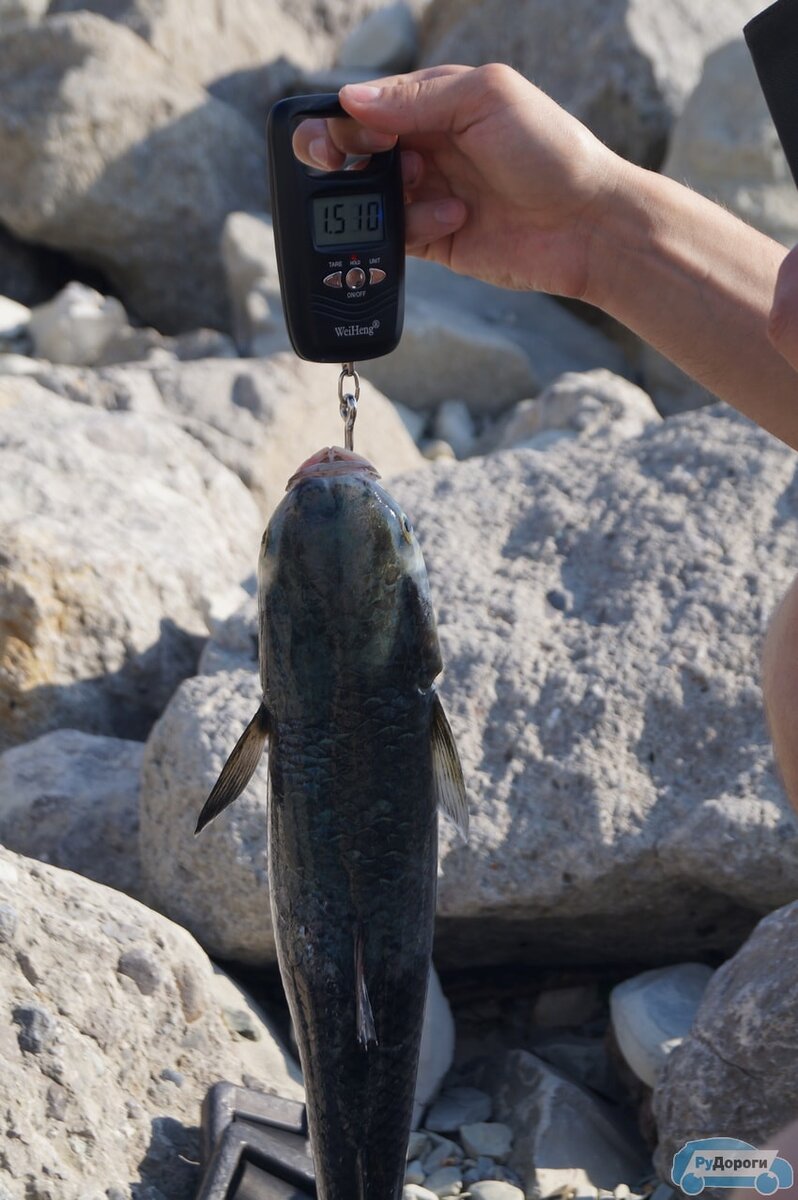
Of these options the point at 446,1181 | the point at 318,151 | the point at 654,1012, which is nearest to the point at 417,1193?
the point at 446,1181

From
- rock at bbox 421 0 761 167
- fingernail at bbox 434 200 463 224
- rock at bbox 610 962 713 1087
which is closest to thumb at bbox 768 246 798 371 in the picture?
fingernail at bbox 434 200 463 224

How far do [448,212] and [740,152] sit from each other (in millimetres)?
6367

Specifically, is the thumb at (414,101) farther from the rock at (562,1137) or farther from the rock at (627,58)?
the rock at (627,58)

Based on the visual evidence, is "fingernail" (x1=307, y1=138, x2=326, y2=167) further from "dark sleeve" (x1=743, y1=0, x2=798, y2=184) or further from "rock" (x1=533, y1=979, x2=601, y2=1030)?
"rock" (x1=533, y1=979, x2=601, y2=1030)

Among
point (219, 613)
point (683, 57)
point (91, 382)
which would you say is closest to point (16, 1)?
point (683, 57)

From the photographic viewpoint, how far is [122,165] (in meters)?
10.6

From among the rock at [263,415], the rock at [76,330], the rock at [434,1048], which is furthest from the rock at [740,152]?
the rock at [434,1048]

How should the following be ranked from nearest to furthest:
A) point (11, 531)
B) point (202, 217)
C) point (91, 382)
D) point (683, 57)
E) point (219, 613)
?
point (11, 531)
point (219, 613)
point (91, 382)
point (683, 57)
point (202, 217)

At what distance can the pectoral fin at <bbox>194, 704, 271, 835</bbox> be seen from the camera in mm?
2318

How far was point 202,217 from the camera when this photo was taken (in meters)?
10.8

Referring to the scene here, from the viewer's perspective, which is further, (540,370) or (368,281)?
(540,370)

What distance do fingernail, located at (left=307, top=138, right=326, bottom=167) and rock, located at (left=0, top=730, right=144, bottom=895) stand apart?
233cm

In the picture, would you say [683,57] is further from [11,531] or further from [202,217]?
[11,531]

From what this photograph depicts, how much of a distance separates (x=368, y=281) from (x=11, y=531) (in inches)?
98.1
